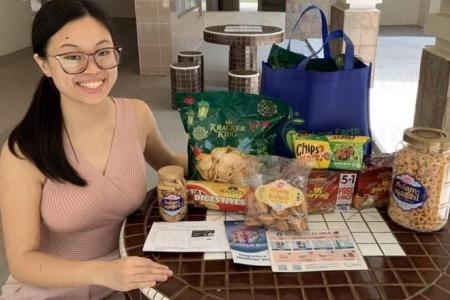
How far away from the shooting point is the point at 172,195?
3.48 ft

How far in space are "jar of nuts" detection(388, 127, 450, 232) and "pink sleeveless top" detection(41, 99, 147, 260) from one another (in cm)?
65

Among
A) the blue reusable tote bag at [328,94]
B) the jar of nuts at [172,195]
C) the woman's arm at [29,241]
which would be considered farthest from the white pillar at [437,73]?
the woman's arm at [29,241]

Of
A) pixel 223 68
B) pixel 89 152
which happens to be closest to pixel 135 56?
pixel 223 68

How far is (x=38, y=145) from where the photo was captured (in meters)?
1.14

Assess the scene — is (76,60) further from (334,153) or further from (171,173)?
(334,153)

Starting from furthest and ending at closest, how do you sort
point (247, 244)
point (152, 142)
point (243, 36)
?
point (243, 36) < point (152, 142) < point (247, 244)

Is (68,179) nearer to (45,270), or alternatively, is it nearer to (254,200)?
(45,270)

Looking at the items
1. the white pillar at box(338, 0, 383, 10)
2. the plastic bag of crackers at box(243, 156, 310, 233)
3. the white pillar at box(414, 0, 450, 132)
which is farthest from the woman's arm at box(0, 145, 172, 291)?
the white pillar at box(338, 0, 383, 10)

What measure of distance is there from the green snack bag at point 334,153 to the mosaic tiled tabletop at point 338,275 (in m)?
0.15

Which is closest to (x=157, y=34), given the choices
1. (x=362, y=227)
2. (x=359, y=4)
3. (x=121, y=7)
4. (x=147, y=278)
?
(x=359, y=4)

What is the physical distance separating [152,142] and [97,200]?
12.4 inches

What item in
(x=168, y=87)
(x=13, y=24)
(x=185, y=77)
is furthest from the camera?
(x=13, y=24)

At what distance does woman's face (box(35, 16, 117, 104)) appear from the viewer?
107 cm

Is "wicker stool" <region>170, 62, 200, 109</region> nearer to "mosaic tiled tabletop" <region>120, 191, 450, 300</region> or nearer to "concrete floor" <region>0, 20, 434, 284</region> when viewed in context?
"concrete floor" <region>0, 20, 434, 284</region>
